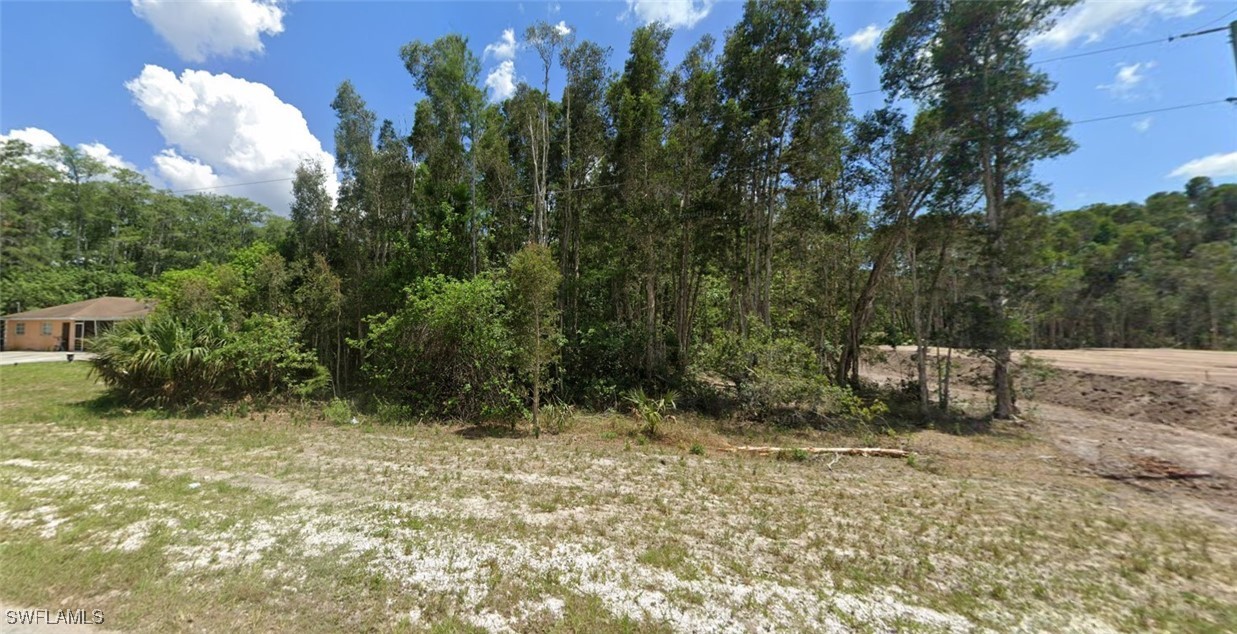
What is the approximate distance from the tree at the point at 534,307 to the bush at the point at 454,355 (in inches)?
25.0

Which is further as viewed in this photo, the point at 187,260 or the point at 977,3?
the point at 187,260

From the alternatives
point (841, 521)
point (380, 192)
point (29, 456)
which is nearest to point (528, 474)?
point (841, 521)

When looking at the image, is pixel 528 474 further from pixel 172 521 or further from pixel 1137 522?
pixel 1137 522

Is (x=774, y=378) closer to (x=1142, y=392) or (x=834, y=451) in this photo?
(x=834, y=451)

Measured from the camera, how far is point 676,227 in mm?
14086

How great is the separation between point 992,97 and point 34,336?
48.1 metres

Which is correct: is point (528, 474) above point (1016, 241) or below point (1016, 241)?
below

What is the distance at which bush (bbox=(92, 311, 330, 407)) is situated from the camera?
977 centimetres

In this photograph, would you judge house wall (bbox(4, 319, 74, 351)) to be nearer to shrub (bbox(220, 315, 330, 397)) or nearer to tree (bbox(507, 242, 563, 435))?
shrub (bbox(220, 315, 330, 397))

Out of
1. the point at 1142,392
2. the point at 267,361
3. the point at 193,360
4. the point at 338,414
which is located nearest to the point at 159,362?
the point at 193,360

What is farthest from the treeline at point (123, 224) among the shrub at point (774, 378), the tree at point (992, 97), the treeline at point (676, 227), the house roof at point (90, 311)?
the tree at point (992, 97)

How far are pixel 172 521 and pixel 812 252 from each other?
16992mm

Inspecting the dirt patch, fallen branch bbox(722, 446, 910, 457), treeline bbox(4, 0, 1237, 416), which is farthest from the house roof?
the dirt patch

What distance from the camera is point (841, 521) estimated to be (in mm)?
4938
